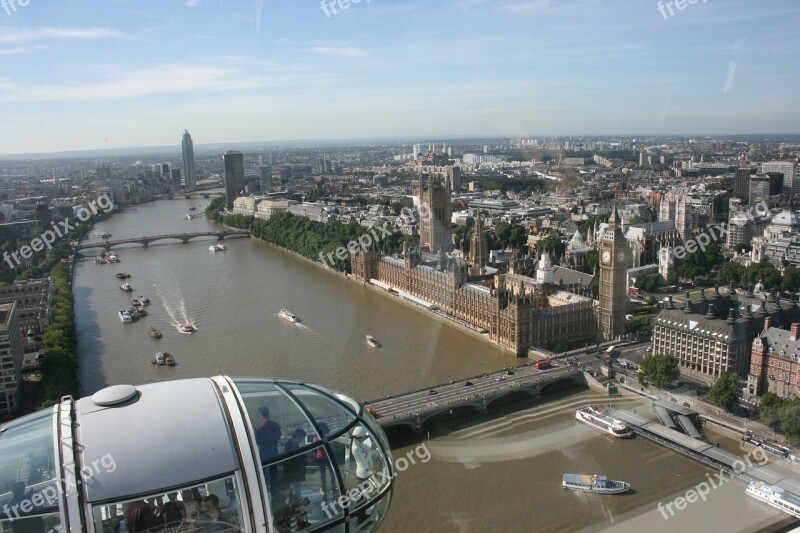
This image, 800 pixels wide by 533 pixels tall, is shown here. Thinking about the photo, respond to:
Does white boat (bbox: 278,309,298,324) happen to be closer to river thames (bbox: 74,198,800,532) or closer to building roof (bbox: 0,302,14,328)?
river thames (bbox: 74,198,800,532)

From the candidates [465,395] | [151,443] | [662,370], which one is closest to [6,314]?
[465,395]

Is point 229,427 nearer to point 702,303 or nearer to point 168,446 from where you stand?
point 168,446

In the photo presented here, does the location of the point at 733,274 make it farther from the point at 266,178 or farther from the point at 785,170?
the point at 266,178

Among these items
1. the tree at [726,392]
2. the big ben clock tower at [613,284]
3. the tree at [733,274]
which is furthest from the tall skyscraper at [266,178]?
the tree at [726,392]

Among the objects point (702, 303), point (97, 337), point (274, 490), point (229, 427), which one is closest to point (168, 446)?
point (229, 427)

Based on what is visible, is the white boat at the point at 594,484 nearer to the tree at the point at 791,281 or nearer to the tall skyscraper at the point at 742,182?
the tree at the point at 791,281

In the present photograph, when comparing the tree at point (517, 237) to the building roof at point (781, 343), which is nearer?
the building roof at point (781, 343)
